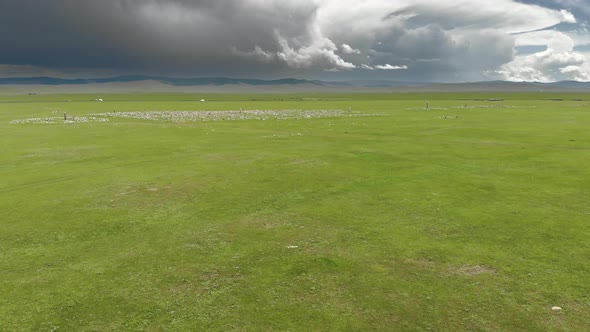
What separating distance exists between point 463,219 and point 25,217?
59.4 ft

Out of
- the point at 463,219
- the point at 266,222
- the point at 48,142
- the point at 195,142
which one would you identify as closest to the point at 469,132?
the point at 195,142

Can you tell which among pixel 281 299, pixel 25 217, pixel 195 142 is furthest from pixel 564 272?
pixel 195 142

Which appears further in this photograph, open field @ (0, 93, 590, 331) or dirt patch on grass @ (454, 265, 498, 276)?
dirt patch on grass @ (454, 265, 498, 276)

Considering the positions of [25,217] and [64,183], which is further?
[64,183]

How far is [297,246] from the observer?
14062mm

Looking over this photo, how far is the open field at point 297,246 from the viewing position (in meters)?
9.94

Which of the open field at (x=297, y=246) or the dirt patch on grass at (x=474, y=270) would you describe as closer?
the open field at (x=297, y=246)

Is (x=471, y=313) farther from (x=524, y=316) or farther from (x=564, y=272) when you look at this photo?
(x=564, y=272)

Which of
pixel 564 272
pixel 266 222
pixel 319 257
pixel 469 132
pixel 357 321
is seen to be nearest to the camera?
pixel 357 321

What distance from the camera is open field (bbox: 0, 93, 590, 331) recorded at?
9938mm

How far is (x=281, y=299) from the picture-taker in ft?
34.6

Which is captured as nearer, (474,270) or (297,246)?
(474,270)

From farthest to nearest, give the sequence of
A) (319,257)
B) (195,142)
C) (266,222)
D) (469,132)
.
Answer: (469,132) < (195,142) < (266,222) < (319,257)

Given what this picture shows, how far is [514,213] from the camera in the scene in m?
17.3
